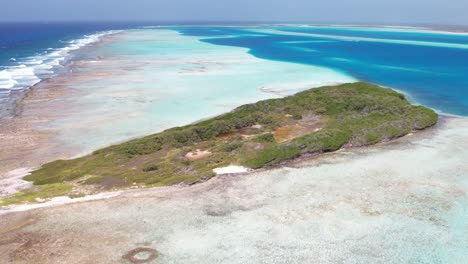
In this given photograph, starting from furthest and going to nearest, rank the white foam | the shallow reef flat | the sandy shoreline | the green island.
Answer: the white foam, the green island, the sandy shoreline, the shallow reef flat

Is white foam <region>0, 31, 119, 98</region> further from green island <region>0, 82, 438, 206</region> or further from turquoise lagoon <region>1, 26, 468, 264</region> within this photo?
green island <region>0, 82, 438, 206</region>

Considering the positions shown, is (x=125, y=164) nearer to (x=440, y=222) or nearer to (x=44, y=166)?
(x=44, y=166)

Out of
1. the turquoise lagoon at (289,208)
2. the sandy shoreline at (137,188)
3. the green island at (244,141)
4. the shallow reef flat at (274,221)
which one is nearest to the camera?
the shallow reef flat at (274,221)

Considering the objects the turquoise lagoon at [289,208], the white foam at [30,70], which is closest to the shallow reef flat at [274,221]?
the turquoise lagoon at [289,208]

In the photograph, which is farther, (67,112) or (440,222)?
(67,112)

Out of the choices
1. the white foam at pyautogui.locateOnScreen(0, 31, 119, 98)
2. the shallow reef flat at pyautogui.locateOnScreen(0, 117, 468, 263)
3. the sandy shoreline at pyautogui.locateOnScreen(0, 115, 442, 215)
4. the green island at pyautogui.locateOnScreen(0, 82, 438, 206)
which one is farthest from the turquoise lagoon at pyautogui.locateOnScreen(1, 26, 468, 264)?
the white foam at pyautogui.locateOnScreen(0, 31, 119, 98)

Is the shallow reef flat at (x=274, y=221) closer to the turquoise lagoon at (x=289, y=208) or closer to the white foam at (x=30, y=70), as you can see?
the turquoise lagoon at (x=289, y=208)

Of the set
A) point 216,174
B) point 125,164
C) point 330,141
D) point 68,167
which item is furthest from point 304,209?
point 68,167
